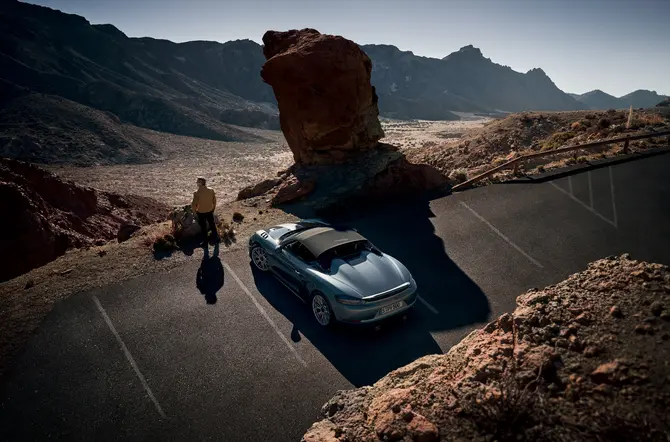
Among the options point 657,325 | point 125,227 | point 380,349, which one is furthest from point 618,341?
point 125,227

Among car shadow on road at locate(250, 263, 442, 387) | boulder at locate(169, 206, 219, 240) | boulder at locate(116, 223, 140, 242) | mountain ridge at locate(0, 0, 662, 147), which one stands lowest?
car shadow on road at locate(250, 263, 442, 387)

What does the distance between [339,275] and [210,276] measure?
147 inches

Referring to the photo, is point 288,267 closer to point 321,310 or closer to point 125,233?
point 321,310

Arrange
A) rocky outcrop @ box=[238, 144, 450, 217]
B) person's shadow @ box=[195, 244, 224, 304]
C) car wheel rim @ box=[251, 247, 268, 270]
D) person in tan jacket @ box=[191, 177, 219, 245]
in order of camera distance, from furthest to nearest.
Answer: rocky outcrop @ box=[238, 144, 450, 217], person in tan jacket @ box=[191, 177, 219, 245], car wheel rim @ box=[251, 247, 268, 270], person's shadow @ box=[195, 244, 224, 304]

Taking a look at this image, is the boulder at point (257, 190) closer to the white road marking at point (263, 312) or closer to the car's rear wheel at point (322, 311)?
the white road marking at point (263, 312)

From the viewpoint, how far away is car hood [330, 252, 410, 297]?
23.2ft

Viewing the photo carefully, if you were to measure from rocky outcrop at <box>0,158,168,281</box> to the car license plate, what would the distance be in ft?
32.2

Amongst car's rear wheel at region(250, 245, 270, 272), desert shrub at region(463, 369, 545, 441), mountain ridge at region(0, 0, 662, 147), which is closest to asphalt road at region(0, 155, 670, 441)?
car's rear wheel at region(250, 245, 270, 272)

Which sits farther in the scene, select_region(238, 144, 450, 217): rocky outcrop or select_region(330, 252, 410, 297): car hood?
select_region(238, 144, 450, 217): rocky outcrop

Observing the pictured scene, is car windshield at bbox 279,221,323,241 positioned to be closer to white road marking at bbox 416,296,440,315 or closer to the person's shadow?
the person's shadow

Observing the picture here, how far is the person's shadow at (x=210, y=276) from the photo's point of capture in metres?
8.64

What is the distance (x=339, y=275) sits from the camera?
23.9ft

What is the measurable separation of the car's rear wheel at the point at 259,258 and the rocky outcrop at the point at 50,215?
5892 mm

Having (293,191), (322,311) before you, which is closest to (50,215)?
(293,191)
